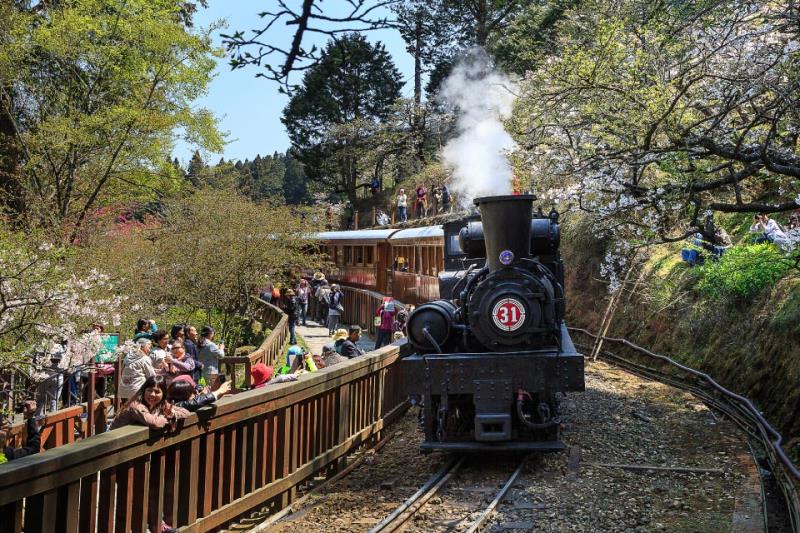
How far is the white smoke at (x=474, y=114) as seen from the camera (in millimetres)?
28312

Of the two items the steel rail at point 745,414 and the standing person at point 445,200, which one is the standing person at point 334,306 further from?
the standing person at point 445,200

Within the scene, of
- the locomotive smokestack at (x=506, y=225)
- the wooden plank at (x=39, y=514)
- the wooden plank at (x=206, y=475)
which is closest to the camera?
the wooden plank at (x=39, y=514)

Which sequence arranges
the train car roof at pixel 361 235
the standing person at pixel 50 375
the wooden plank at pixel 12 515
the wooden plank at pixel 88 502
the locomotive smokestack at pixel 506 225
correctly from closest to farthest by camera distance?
the wooden plank at pixel 12 515
the wooden plank at pixel 88 502
the locomotive smokestack at pixel 506 225
the standing person at pixel 50 375
the train car roof at pixel 361 235

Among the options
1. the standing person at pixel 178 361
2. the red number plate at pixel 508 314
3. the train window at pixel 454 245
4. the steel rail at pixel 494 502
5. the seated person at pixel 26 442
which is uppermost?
the train window at pixel 454 245

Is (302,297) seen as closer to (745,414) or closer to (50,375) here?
(50,375)

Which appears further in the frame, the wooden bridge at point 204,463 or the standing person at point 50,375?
the standing person at point 50,375

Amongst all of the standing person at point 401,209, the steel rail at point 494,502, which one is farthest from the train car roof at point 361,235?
the steel rail at point 494,502

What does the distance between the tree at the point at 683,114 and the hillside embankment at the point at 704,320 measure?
2.15 meters

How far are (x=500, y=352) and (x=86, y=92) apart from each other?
14227 millimetres

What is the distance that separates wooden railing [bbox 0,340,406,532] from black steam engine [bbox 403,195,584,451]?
88cm

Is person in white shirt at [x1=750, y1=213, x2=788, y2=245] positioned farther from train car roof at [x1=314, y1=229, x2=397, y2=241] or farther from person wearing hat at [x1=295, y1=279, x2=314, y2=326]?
person wearing hat at [x1=295, y1=279, x2=314, y2=326]

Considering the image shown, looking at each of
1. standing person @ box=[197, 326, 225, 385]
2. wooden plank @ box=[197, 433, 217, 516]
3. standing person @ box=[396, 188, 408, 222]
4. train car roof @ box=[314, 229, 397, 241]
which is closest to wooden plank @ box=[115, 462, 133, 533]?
wooden plank @ box=[197, 433, 217, 516]

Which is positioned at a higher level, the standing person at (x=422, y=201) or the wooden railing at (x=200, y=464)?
the standing person at (x=422, y=201)

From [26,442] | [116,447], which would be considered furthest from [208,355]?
[116,447]
